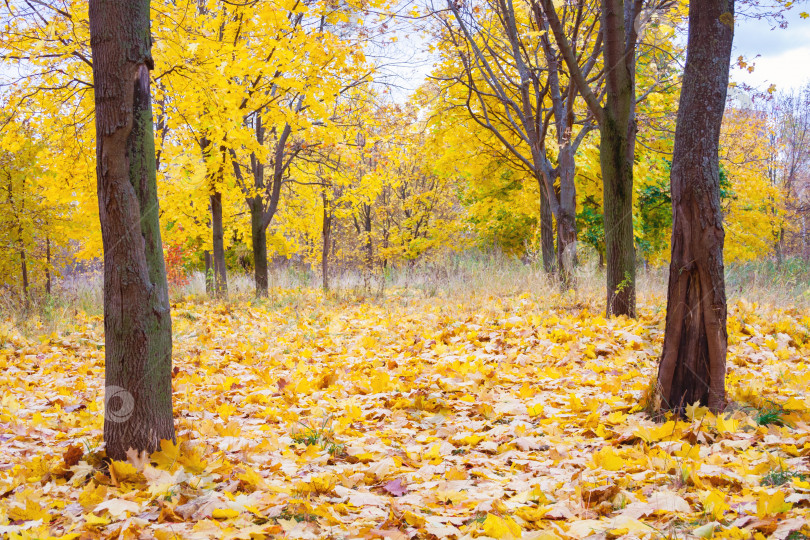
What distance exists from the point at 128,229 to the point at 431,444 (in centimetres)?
210

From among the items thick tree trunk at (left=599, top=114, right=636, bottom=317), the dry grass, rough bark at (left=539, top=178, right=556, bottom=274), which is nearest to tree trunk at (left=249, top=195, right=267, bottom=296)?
the dry grass

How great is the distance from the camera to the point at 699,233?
10.5 ft

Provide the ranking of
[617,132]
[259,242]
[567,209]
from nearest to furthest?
1. [617,132]
2. [567,209]
3. [259,242]

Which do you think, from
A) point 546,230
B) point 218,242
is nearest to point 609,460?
point 546,230

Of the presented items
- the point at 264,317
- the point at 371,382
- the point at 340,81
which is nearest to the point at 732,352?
the point at 371,382

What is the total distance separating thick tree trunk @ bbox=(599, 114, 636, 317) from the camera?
6023 millimetres

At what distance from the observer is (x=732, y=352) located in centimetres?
472

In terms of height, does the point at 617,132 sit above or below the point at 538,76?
below

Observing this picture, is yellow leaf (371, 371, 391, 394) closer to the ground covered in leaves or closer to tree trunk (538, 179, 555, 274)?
the ground covered in leaves

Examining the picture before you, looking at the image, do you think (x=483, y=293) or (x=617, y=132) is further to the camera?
(x=483, y=293)

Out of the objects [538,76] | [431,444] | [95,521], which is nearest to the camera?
[95,521]

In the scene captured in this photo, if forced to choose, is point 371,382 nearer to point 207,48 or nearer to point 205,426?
point 205,426

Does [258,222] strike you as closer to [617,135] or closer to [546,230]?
[546,230]

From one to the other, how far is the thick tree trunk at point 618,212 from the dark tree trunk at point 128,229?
4.97 m
